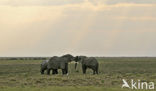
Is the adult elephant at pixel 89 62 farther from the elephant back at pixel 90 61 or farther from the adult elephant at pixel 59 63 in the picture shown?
the adult elephant at pixel 59 63

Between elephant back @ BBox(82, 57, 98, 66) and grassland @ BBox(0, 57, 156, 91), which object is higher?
elephant back @ BBox(82, 57, 98, 66)

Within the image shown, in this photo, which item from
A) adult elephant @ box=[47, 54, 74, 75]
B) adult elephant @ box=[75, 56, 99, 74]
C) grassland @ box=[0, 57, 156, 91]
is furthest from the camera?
adult elephant @ box=[75, 56, 99, 74]

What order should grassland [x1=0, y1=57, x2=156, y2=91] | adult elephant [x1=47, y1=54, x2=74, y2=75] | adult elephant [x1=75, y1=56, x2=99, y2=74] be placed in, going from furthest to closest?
adult elephant [x1=75, y1=56, x2=99, y2=74]
adult elephant [x1=47, y1=54, x2=74, y2=75]
grassland [x1=0, y1=57, x2=156, y2=91]

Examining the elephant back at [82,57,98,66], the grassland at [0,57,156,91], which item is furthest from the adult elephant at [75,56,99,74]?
the grassland at [0,57,156,91]

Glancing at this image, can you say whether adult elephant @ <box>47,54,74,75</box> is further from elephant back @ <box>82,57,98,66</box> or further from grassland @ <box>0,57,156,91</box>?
elephant back @ <box>82,57,98,66</box>

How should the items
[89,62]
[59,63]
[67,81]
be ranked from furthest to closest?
1. [89,62]
2. [59,63]
3. [67,81]

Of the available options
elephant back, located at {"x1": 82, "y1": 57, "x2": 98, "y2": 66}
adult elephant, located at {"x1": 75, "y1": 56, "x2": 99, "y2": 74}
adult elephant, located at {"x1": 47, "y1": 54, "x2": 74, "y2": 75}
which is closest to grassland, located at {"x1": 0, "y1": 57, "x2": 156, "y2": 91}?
adult elephant, located at {"x1": 47, "y1": 54, "x2": 74, "y2": 75}

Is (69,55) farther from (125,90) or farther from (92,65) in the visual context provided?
(125,90)

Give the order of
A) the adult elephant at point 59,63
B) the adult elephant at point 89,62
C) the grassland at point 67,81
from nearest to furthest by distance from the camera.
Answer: the grassland at point 67,81
the adult elephant at point 59,63
the adult elephant at point 89,62

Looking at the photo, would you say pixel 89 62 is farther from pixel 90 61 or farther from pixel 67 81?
pixel 67 81

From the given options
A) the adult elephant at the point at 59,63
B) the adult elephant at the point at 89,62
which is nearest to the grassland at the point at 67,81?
the adult elephant at the point at 59,63

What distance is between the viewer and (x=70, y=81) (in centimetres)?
3038

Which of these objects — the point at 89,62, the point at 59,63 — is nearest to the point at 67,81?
the point at 59,63

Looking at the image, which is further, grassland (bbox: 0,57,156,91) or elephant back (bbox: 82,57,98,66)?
elephant back (bbox: 82,57,98,66)
